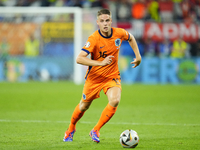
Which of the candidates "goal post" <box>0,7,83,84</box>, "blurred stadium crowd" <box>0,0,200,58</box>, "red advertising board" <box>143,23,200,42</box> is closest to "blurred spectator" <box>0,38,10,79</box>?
"goal post" <box>0,7,83,84</box>

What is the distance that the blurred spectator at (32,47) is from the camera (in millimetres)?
19750

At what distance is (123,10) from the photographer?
888 inches

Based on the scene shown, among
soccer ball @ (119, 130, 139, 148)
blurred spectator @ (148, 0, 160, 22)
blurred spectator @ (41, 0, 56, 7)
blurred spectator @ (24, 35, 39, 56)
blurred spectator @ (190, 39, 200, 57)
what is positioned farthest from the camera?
blurred spectator @ (41, 0, 56, 7)

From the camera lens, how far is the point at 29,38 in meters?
19.9

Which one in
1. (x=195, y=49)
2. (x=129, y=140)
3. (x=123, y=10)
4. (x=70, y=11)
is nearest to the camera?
(x=129, y=140)

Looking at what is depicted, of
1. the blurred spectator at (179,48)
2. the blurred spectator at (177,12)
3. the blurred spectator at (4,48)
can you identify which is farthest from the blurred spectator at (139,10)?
the blurred spectator at (4,48)

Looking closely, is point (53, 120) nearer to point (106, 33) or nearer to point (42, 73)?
point (106, 33)

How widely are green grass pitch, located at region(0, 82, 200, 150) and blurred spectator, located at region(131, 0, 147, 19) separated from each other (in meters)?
8.85

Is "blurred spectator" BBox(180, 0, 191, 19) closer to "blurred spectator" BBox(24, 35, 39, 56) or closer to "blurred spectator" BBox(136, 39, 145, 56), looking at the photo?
"blurred spectator" BBox(136, 39, 145, 56)

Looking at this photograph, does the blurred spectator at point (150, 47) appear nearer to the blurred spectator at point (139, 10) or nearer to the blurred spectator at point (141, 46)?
the blurred spectator at point (141, 46)

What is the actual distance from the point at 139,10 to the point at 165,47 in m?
3.24

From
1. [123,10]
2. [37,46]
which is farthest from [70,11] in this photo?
[123,10]

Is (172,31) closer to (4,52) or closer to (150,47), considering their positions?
(150,47)

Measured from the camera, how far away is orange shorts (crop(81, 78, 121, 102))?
6172 millimetres
